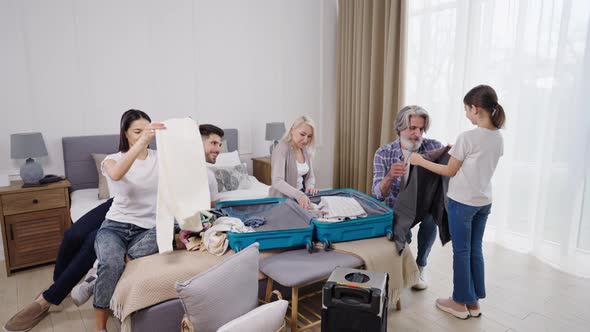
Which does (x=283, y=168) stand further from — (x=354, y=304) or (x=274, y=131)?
(x=274, y=131)

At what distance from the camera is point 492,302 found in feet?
7.94

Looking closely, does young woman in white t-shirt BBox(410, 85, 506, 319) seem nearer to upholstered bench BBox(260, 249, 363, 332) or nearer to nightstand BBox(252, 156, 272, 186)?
upholstered bench BBox(260, 249, 363, 332)

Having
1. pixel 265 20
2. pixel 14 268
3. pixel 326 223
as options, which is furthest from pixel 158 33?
pixel 326 223

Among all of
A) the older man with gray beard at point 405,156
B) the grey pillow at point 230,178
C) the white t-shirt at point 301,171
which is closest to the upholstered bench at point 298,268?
the older man with gray beard at point 405,156

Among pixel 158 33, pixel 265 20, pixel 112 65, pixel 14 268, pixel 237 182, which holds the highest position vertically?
pixel 265 20

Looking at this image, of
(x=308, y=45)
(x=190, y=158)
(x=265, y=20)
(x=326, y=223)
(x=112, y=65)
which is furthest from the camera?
(x=308, y=45)

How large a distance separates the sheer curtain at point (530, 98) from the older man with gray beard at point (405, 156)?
3.79 feet

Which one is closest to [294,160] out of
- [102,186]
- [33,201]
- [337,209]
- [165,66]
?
[337,209]

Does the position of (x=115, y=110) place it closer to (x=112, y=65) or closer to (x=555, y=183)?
(x=112, y=65)

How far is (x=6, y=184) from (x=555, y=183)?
440 cm

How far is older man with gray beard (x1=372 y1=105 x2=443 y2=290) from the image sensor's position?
2434mm

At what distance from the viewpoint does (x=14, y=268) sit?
2824 millimetres

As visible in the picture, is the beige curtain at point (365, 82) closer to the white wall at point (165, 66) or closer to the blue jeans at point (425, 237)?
the white wall at point (165, 66)

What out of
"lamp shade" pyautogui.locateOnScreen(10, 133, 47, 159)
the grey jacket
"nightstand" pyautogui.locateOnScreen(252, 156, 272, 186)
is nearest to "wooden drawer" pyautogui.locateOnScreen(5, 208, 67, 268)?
"lamp shade" pyautogui.locateOnScreen(10, 133, 47, 159)
